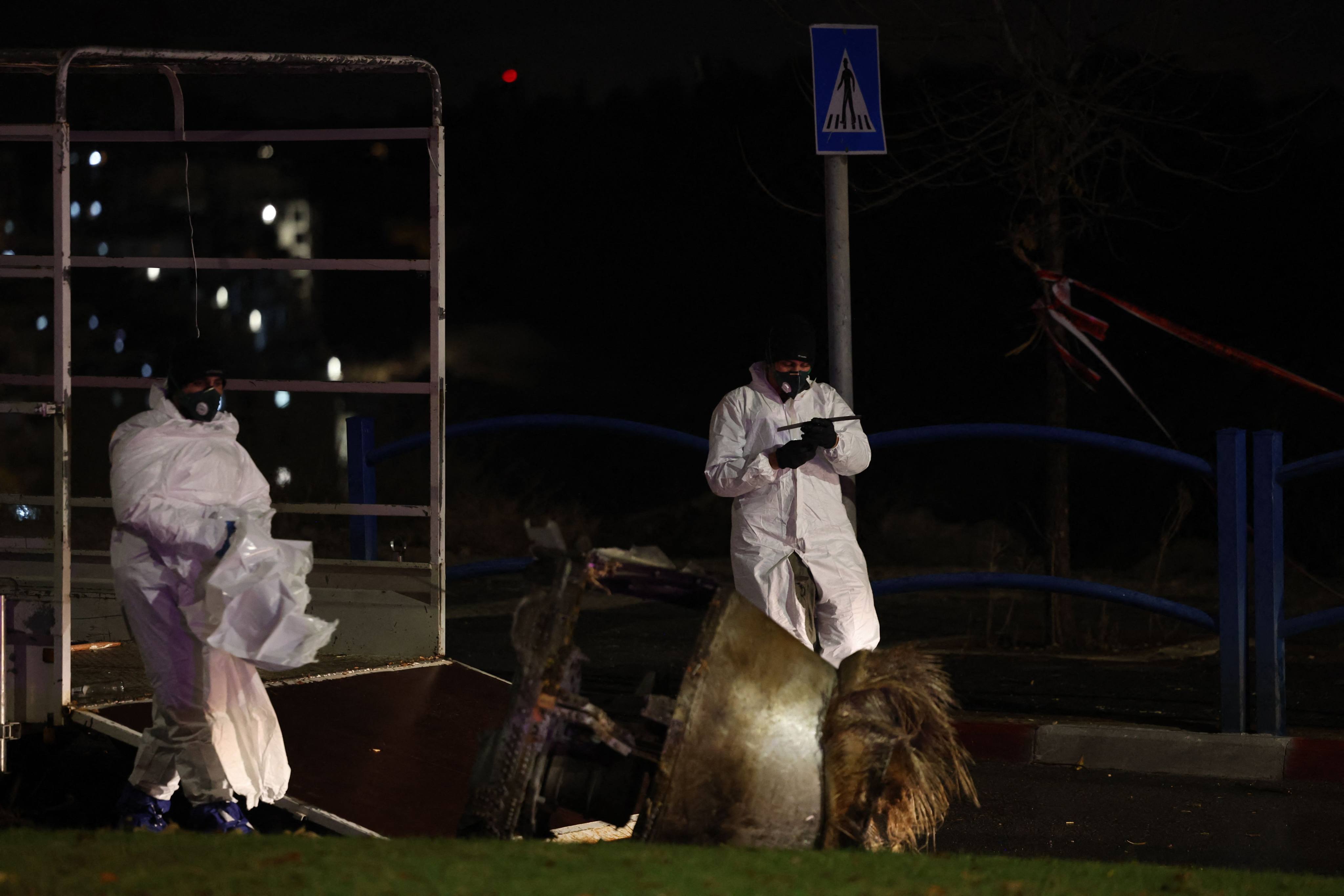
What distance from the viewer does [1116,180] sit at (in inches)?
713

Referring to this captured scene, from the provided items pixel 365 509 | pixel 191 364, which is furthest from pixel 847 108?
pixel 191 364

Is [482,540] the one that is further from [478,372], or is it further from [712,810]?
[712,810]

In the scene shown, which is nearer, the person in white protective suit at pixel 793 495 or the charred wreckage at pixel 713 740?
the charred wreckage at pixel 713 740

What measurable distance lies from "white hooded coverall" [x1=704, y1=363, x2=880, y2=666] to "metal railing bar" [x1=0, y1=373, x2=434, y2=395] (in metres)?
1.60

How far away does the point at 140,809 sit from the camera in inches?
208

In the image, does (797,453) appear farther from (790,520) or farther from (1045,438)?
(1045,438)

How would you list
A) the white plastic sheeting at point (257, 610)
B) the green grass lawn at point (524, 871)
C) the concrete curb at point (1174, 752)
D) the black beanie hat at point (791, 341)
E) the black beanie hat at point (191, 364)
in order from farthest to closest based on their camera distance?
the concrete curb at point (1174, 752)
the black beanie hat at point (791, 341)
the black beanie hat at point (191, 364)
the white plastic sheeting at point (257, 610)
the green grass lawn at point (524, 871)

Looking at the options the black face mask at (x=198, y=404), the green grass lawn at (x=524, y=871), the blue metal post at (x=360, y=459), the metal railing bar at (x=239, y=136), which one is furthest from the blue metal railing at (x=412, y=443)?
the green grass lawn at (x=524, y=871)

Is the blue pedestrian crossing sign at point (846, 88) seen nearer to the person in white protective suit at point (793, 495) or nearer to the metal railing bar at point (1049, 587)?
the person in white protective suit at point (793, 495)

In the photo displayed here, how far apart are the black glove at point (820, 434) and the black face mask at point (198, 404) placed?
2150 millimetres

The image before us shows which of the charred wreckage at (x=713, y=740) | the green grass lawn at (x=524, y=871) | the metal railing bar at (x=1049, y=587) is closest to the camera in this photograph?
the green grass lawn at (x=524, y=871)

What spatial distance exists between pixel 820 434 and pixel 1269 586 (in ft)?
9.05

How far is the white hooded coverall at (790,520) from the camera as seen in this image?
19.5 ft

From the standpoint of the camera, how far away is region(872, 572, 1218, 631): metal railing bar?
7480 millimetres
